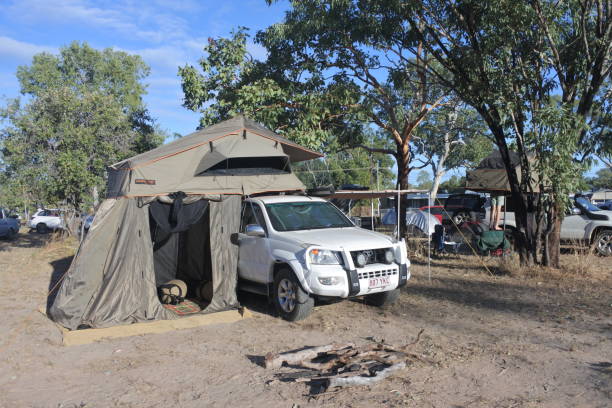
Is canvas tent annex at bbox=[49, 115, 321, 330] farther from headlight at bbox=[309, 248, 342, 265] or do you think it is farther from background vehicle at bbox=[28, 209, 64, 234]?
background vehicle at bbox=[28, 209, 64, 234]

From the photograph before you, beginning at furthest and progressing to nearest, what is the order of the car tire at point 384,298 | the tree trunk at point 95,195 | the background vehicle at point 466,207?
the background vehicle at point 466,207
the tree trunk at point 95,195
the car tire at point 384,298

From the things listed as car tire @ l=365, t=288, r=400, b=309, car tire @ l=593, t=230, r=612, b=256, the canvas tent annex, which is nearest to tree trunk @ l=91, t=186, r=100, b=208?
the canvas tent annex

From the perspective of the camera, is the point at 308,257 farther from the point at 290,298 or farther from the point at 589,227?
the point at 589,227

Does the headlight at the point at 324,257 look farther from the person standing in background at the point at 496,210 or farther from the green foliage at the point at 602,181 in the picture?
the green foliage at the point at 602,181

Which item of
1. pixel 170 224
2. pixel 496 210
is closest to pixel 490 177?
pixel 496 210

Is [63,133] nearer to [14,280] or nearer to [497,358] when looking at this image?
[14,280]

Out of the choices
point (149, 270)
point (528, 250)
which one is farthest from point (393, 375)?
point (528, 250)

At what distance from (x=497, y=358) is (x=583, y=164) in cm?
607

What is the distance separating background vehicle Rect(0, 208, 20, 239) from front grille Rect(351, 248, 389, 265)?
22.7 meters

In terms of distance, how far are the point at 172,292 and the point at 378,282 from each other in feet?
11.8

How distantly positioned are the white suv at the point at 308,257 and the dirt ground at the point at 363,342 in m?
0.43

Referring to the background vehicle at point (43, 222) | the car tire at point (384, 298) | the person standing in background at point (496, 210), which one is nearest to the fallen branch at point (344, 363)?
the car tire at point (384, 298)

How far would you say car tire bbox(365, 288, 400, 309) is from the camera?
787cm

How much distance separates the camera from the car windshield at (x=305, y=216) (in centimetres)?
799
